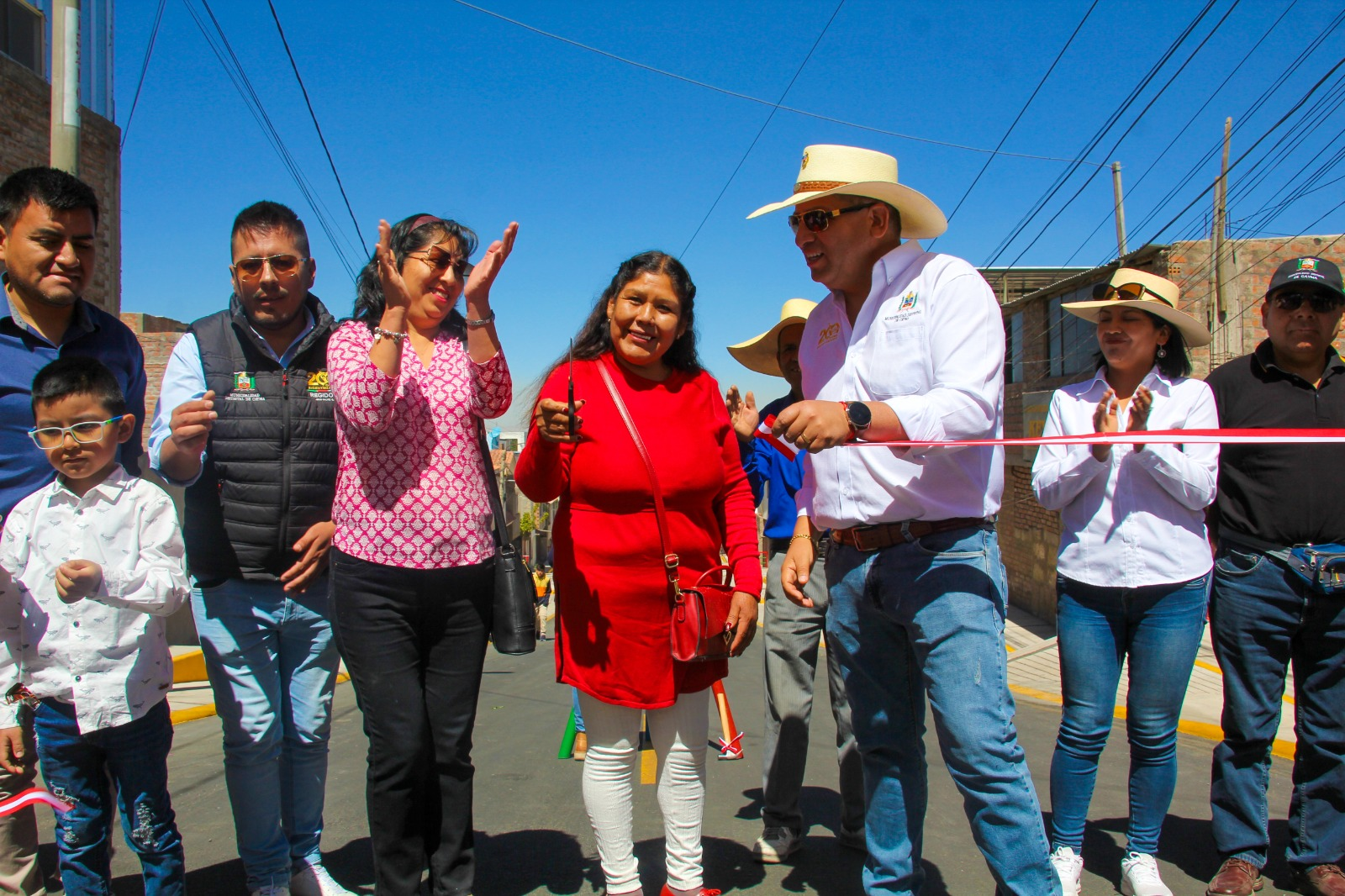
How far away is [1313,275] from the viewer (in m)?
3.36

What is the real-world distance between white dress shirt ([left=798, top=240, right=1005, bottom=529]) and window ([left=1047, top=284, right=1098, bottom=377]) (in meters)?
14.4

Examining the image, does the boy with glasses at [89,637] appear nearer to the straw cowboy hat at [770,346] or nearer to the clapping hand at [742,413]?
the clapping hand at [742,413]

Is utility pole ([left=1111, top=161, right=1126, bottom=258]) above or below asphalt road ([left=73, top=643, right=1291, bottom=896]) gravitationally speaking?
above

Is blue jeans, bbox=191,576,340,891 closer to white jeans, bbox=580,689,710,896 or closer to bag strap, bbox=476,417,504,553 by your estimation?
bag strap, bbox=476,417,504,553

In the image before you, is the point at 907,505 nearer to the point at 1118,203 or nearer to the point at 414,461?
the point at 414,461

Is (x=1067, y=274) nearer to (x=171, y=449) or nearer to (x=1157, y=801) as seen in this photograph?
(x=1157, y=801)

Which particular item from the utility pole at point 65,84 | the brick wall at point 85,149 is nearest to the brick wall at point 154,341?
the brick wall at point 85,149

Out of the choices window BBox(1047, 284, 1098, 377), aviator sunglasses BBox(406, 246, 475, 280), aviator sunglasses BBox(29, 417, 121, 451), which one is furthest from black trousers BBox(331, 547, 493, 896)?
window BBox(1047, 284, 1098, 377)

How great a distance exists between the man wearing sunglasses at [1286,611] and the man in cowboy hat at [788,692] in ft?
4.25

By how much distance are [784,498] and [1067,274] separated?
786 inches

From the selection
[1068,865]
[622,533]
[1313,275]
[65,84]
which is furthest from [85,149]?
[1068,865]

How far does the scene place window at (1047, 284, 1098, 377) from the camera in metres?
15.9

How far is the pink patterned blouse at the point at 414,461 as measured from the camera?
2701 millimetres

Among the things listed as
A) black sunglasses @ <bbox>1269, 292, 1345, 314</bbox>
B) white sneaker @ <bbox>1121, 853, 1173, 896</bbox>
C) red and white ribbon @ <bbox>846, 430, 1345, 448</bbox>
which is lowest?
white sneaker @ <bbox>1121, 853, 1173, 896</bbox>
